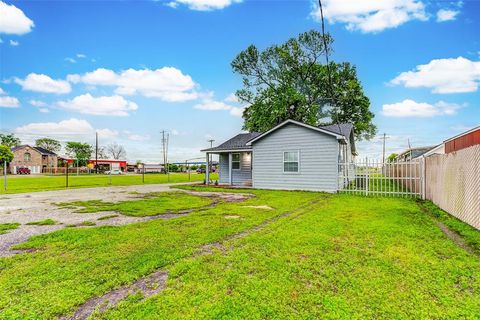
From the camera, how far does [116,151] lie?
8738 centimetres

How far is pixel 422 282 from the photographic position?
3062mm

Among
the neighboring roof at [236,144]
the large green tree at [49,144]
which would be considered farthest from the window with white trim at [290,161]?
the large green tree at [49,144]

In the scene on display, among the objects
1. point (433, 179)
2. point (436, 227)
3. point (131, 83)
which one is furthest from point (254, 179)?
point (131, 83)

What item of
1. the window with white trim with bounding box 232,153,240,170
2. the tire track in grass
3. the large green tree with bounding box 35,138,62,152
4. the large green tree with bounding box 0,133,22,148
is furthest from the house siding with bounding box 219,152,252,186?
the large green tree with bounding box 35,138,62,152

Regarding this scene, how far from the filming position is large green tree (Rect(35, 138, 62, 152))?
75.3 metres

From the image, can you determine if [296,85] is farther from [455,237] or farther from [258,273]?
[258,273]

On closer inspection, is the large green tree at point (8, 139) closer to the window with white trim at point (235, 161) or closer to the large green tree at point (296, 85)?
the large green tree at point (296, 85)

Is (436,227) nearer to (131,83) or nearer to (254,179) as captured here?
(254,179)

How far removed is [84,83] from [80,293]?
90.2ft

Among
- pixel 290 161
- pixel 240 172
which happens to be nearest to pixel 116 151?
pixel 240 172

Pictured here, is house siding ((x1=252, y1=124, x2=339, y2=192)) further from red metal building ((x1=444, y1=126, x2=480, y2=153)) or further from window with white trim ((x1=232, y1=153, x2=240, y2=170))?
red metal building ((x1=444, y1=126, x2=480, y2=153))

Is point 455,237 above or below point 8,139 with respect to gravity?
below

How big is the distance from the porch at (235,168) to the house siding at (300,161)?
2373 millimetres

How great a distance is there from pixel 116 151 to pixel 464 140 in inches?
3562
